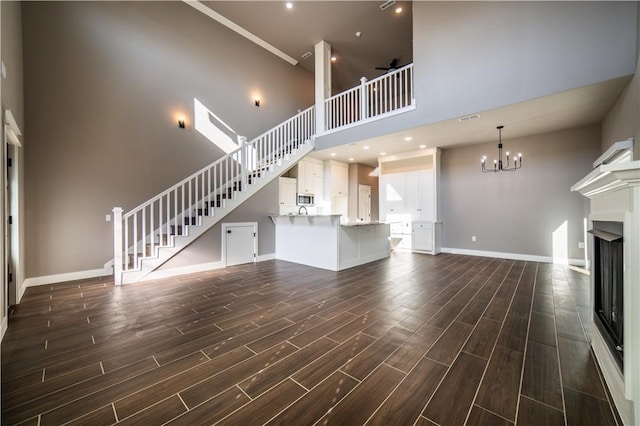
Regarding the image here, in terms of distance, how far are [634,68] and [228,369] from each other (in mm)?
5414

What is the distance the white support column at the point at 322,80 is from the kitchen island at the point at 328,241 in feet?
8.98

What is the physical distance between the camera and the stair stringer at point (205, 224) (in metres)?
4.08

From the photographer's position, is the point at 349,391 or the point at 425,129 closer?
the point at 349,391

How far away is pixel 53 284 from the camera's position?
391 centimetres

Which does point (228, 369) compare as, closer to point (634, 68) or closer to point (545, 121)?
point (634, 68)

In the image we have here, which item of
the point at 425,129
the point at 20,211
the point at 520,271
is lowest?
the point at 520,271

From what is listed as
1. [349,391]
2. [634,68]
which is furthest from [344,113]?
[349,391]

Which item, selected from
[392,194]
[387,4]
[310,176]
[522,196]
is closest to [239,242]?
[310,176]

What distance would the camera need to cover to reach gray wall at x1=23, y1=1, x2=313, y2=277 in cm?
396

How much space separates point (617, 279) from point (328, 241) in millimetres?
3733

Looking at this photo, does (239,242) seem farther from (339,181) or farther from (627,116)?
(627,116)

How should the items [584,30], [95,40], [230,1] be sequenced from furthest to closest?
[230,1]
[95,40]
[584,30]

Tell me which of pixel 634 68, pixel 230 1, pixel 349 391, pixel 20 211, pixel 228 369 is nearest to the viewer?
pixel 349 391

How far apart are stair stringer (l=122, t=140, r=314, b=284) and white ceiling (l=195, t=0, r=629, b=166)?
4.69 ft
